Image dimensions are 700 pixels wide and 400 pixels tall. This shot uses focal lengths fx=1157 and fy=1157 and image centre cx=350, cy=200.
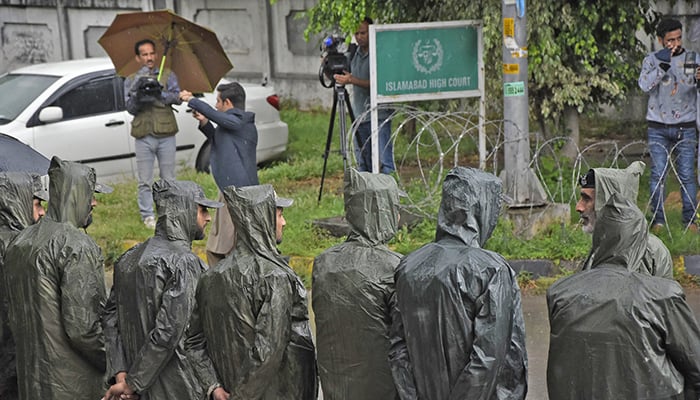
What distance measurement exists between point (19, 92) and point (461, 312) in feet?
30.8

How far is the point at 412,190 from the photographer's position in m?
11.2

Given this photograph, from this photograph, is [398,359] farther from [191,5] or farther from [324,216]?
[191,5]

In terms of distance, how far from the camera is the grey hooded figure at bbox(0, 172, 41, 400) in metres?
6.50

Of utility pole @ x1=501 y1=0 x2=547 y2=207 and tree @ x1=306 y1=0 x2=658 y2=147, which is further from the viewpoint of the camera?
tree @ x1=306 y1=0 x2=658 y2=147

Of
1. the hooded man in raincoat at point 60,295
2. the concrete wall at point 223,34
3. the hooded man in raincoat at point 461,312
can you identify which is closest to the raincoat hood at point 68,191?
the hooded man in raincoat at point 60,295

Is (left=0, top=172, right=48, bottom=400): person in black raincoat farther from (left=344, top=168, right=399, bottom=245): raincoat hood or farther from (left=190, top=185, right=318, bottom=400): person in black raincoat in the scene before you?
(left=344, top=168, right=399, bottom=245): raincoat hood

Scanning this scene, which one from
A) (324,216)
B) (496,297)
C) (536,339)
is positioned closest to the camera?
(496,297)

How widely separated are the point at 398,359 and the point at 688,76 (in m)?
5.64

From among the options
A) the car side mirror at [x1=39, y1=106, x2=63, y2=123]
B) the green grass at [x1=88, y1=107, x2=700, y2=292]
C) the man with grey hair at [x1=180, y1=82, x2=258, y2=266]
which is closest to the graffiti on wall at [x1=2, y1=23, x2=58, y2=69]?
the green grass at [x1=88, y1=107, x2=700, y2=292]

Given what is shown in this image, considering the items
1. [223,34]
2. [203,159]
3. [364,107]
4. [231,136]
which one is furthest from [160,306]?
[223,34]

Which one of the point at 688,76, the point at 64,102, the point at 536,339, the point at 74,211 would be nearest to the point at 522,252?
the point at 536,339

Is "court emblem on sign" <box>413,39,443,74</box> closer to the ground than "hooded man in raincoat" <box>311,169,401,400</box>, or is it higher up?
higher up

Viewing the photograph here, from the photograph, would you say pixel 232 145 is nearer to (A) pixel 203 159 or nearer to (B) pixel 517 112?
(B) pixel 517 112

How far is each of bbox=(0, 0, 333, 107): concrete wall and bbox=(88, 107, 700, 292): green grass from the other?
4.23 metres
